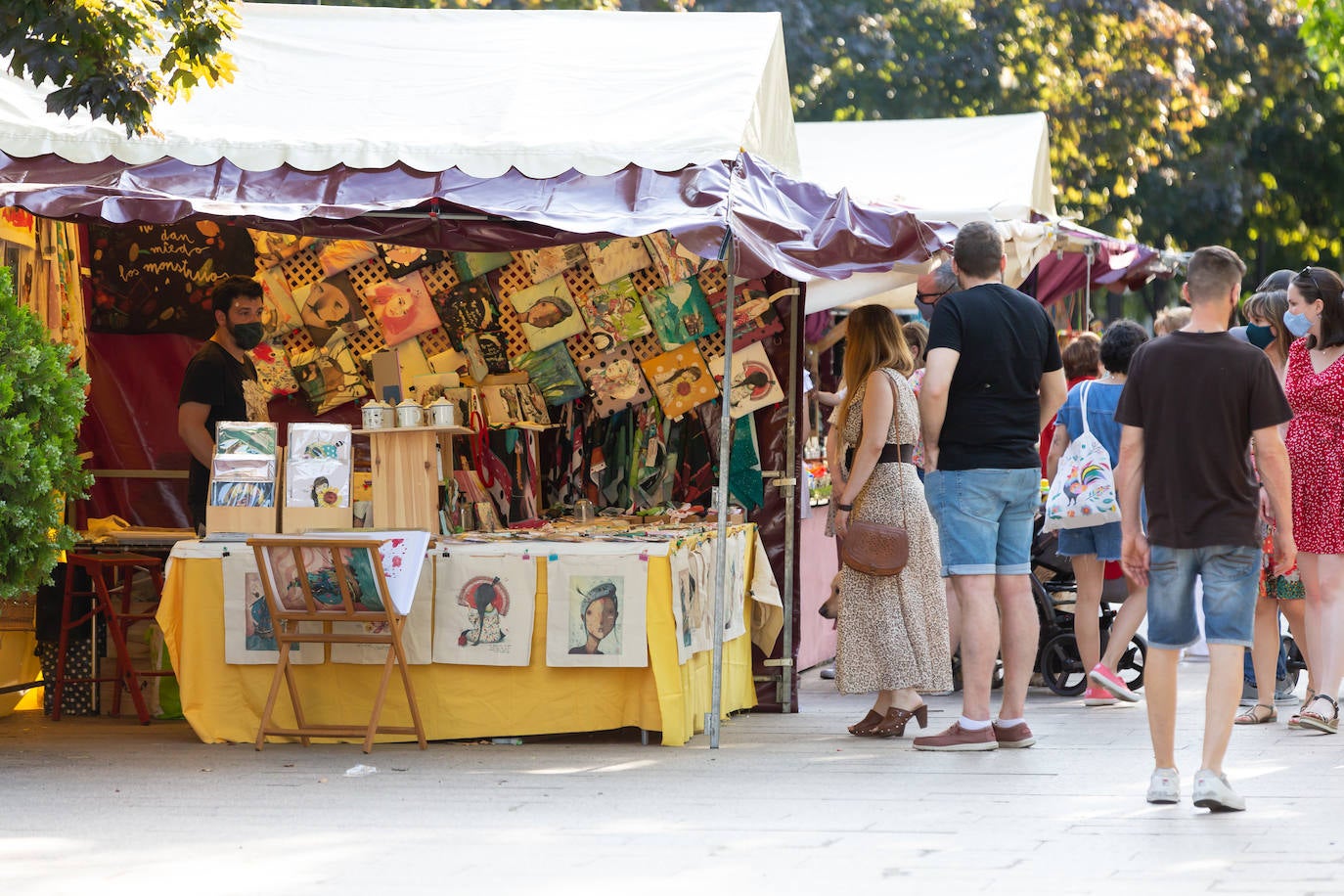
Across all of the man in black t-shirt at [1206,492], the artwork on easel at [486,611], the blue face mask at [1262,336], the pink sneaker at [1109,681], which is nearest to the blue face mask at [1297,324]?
the blue face mask at [1262,336]

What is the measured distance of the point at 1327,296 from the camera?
293 inches

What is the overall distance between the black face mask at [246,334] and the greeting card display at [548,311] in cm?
125

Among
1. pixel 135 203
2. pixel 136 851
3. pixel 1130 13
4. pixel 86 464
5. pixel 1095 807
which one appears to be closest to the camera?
pixel 136 851

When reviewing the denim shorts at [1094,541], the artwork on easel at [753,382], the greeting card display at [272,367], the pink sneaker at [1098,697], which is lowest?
the pink sneaker at [1098,697]

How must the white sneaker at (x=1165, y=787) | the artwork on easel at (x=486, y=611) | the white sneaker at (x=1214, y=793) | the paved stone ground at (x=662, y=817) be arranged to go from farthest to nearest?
the artwork on easel at (x=486, y=611) → the white sneaker at (x=1165, y=787) → the white sneaker at (x=1214, y=793) → the paved stone ground at (x=662, y=817)

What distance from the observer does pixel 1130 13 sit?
2372 cm

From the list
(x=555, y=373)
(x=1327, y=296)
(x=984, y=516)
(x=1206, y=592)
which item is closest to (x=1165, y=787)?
(x=1206, y=592)

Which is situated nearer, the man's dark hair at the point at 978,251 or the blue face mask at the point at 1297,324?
the man's dark hair at the point at 978,251

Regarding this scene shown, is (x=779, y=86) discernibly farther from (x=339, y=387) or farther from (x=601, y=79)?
(x=339, y=387)

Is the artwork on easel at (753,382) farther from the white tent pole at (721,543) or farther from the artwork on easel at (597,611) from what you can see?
the artwork on easel at (597,611)

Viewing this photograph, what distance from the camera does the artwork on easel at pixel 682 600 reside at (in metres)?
7.08

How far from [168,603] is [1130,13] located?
19.4 metres

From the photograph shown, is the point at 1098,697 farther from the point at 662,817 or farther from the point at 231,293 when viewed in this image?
the point at 231,293

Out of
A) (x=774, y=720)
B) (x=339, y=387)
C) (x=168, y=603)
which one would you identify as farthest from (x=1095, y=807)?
Answer: (x=339, y=387)
